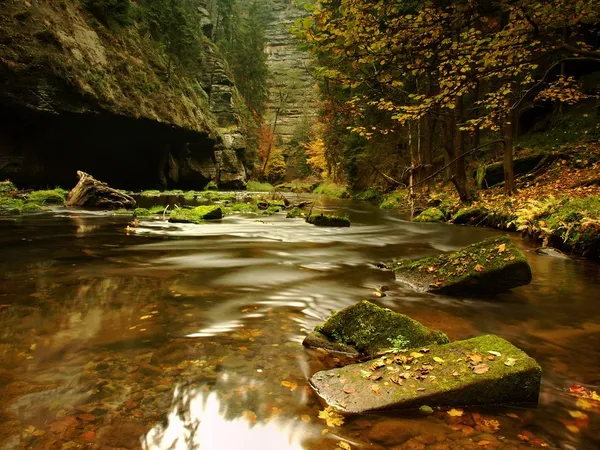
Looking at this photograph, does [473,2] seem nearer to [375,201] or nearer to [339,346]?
[339,346]

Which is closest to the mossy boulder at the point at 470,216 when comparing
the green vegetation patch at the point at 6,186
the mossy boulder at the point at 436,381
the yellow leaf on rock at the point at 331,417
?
the mossy boulder at the point at 436,381

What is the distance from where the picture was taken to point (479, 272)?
519cm

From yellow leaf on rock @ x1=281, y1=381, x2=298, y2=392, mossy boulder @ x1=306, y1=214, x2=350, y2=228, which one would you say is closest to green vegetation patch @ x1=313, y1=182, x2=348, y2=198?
mossy boulder @ x1=306, y1=214, x2=350, y2=228

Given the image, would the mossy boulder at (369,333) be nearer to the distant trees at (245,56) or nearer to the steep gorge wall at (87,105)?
the steep gorge wall at (87,105)

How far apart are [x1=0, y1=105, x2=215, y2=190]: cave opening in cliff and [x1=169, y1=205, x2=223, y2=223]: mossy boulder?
9.57m

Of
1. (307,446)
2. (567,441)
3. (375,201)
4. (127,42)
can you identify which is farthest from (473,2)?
(127,42)

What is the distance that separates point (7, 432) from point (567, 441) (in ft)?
11.0

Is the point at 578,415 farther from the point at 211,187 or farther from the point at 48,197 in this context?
the point at 211,187

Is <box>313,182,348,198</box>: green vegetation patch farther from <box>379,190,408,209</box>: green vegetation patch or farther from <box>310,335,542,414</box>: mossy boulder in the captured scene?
<box>310,335,542,414</box>: mossy boulder

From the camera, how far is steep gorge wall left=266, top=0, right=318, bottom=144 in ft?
255

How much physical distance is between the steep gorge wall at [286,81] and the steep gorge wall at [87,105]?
4196 centimetres

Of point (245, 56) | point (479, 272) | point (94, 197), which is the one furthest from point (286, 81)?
point (479, 272)

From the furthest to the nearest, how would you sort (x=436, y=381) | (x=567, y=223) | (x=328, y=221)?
(x=328, y=221) < (x=567, y=223) < (x=436, y=381)

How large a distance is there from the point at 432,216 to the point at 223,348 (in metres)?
13.6
